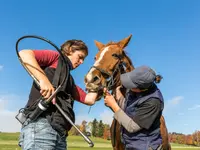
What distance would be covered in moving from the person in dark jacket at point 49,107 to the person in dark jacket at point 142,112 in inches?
34.2

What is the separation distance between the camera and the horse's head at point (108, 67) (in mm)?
5141

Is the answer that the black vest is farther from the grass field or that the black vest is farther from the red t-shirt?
the grass field

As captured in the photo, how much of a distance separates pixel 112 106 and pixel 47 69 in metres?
1.20

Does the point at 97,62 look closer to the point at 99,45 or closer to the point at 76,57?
the point at 99,45

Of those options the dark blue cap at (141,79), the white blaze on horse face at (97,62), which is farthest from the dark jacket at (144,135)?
the white blaze on horse face at (97,62)

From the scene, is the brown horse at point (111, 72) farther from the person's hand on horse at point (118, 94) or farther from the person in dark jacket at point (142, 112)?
the person in dark jacket at point (142, 112)

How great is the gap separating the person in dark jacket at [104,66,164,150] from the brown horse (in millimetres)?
712

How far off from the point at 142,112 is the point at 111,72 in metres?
1.65

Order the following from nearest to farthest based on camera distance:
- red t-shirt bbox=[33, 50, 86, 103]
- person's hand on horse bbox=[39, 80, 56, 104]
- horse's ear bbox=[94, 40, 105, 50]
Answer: person's hand on horse bbox=[39, 80, 56, 104] < red t-shirt bbox=[33, 50, 86, 103] < horse's ear bbox=[94, 40, 105, 50]

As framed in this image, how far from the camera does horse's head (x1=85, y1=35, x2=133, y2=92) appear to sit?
16.9ft

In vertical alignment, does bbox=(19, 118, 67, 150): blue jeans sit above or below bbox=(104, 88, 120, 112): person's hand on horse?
below

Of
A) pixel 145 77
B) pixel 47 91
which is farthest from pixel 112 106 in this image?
pixel 47 91

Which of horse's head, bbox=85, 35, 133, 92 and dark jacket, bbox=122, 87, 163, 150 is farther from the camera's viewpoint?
horse's head, bbox=85, 35, 133, 92

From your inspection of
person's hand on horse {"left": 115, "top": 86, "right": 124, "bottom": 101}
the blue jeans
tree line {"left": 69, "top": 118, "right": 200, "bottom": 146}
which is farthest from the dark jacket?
tree line {"left": 69, "top": 118, "right": 200, "bottom": 146}
